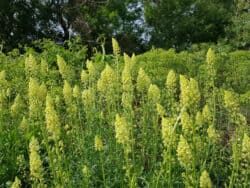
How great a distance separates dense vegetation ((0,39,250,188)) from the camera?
344 cm

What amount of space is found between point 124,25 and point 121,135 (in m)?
13.0

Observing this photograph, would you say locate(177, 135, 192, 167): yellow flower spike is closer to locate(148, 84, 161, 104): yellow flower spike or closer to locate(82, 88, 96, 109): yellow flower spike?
locate(148, 84, 161, 104): yellow flower spike

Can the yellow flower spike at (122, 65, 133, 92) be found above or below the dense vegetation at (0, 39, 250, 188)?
above

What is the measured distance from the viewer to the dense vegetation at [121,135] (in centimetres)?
344

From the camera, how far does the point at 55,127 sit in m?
3.49

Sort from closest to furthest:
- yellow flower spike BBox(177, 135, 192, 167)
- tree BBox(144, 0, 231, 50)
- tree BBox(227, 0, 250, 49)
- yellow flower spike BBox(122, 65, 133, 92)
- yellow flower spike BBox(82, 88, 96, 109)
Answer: yellow flower spike BBox(177, 135, 192, 167) < yellow flower spike BBox(122, 65, 133, 92) < yellow flower spike BBox(82, 88, 96, 109) < tree BBox(227, 0, 250, 49) < tree BBox(144, 0, 231, 50)

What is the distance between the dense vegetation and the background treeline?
846 cm

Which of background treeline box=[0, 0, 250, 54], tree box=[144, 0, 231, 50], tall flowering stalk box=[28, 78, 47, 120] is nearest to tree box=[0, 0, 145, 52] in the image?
background treeline box=[0, 0, 250, 54]

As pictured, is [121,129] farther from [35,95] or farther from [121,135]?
[35,95]

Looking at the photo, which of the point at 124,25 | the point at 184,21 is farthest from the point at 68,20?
the point at 184,21

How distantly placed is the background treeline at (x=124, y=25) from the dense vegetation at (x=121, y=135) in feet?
27.8

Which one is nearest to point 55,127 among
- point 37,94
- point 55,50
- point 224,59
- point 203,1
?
point 37,94

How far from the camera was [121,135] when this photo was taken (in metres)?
3.22

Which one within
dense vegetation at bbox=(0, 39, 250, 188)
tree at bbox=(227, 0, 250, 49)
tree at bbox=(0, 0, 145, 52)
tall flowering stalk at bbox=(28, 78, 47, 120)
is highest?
tree at bbox=(0, 0, 145, 52)
